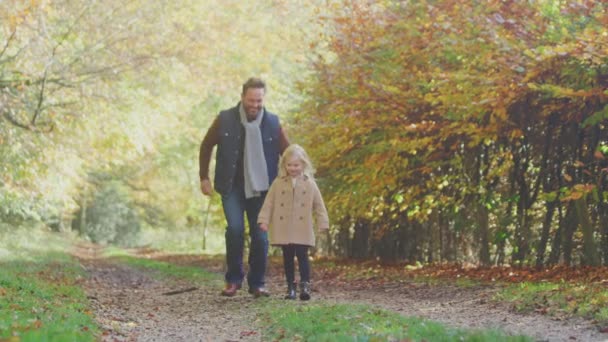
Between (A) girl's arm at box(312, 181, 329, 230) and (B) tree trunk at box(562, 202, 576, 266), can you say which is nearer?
(A) girl's arm at box(312, 181, 329, 230)

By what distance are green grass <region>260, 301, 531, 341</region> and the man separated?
122cm

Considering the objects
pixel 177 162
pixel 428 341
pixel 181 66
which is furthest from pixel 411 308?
pixel 177 162

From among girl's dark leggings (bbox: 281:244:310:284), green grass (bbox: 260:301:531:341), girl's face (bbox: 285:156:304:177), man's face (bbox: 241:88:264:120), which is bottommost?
green grass (bbox: 260:301:531:341)

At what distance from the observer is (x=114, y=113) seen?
721 inches

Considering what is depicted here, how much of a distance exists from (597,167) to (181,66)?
10.3 metres

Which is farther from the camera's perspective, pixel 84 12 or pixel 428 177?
pixel 84 12

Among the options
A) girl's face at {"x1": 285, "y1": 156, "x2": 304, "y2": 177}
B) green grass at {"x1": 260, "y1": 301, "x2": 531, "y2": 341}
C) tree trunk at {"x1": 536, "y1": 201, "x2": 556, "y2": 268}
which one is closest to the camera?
green grass at {"x1": 260, "y1": 301, "x2": 531, "y2": 341}

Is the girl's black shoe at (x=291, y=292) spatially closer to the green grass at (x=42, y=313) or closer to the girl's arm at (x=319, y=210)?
the girl's arm at (x=319, y=210)

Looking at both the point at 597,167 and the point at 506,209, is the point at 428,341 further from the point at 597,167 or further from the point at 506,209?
the point at 506,209

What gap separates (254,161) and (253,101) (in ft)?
2.11

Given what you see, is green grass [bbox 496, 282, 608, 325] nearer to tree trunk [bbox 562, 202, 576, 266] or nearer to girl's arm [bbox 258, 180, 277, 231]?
tree trunk [bbox 562, 202, 576, 266]

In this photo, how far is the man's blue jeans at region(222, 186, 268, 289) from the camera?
8617 mm

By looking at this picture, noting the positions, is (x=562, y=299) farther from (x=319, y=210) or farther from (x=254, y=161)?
(x=254, y=161)

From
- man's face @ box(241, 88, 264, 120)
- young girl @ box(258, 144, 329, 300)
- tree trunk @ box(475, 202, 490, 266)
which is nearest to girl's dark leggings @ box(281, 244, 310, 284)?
young girl @ box(258, 144, 329, 300)
